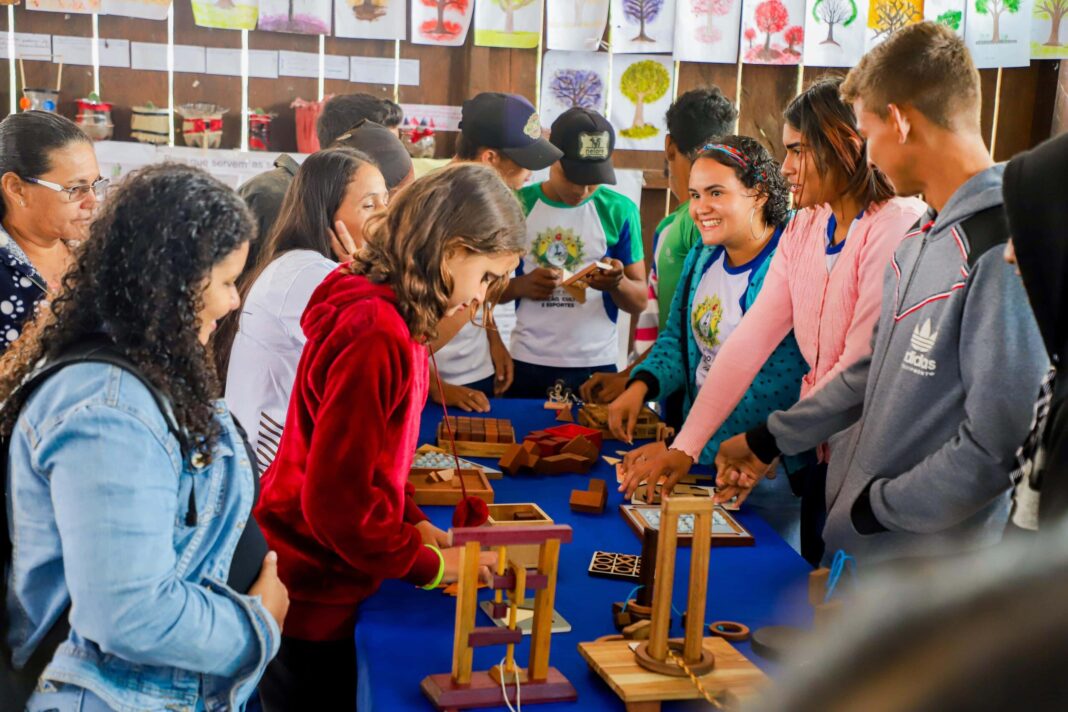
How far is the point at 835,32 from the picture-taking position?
5.49 meters

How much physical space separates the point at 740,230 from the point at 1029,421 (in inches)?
54.2

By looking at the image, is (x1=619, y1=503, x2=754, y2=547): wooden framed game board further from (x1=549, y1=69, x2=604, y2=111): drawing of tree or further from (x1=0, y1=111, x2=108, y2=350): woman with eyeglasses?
(x1=549, y1=69, x2=604, y2=111): drawing of tree

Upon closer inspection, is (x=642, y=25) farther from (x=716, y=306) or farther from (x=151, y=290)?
(x=151, y=290)

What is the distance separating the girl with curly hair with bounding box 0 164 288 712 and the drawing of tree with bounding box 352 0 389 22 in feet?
13.4

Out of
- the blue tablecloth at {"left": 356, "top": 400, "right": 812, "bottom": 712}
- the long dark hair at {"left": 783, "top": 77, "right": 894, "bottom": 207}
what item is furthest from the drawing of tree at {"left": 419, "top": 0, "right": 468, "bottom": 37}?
the blue tablecloth at {"left": 356, "top": 400, "right": 812, "bottom": 712}

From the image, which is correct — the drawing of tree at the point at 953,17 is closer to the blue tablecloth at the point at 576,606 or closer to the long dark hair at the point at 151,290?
the blue tablecloth at the point at 576,606

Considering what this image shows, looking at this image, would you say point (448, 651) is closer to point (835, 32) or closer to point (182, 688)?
point (182, 688)

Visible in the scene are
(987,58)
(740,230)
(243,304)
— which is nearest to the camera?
(243,304)

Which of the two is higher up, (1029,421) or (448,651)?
(1029,421)

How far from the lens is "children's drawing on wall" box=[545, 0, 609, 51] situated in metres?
5.40

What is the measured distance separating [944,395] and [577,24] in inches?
158

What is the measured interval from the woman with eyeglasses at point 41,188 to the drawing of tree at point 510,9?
118 inches

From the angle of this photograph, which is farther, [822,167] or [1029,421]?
[822,167]

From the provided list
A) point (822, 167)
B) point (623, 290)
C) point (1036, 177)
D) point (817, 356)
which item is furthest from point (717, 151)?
point (1036, 177)
